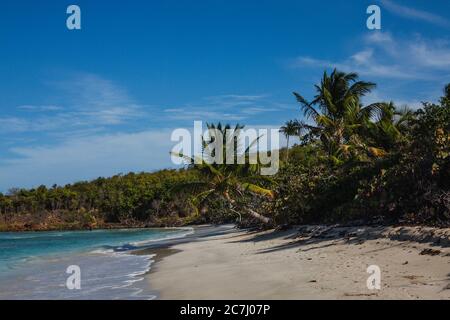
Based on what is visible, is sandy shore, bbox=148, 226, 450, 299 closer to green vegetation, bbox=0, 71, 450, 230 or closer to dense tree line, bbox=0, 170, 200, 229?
green vegetation, bbox=0, 71, 450, 230

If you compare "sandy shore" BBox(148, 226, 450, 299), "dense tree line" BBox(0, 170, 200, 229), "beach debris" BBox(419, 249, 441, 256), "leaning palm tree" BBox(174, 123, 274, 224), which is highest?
"leaning palm tree" BBox(174, 123, 274, 224)

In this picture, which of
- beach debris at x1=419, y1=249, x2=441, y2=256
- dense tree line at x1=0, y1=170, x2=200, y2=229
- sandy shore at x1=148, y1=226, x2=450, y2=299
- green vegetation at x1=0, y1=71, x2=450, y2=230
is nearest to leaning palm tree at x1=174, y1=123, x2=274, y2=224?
green vegetation at x1=0, y1=71, x2=450, y2=230

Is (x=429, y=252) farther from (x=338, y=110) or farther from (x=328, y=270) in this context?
(x=338, y=110)

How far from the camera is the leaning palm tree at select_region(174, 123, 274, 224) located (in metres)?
23.6

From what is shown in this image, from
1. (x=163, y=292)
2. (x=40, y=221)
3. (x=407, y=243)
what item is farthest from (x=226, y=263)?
(x=40, y=221)

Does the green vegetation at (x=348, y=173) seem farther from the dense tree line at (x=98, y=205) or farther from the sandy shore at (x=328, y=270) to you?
the dense tree line at (x=98, y=205)

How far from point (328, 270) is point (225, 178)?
14.5 metres

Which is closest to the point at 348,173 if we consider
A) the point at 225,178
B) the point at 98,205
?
the point at 225,178

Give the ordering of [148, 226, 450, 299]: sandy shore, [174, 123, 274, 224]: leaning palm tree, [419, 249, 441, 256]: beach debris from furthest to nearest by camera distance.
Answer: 1. [174, 123, 274, 224]: leaning palm tree
2. [419, 249, 441, 256]: beach debris
3. [148, 226, 450, 299]: sandy shore

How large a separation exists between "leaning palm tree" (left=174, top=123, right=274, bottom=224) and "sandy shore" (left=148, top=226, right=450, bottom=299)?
866cm

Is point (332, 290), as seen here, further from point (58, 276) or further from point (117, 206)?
point (117, 206)

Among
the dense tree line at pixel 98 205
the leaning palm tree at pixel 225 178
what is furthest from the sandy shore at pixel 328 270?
the dense tree line at pixel 98 205

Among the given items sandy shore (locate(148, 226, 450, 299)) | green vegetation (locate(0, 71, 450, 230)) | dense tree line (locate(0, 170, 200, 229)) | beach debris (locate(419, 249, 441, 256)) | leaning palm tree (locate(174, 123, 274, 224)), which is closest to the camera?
sandy shore (locate(148, 226, 450, 299))

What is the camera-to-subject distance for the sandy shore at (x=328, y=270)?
7457 millimetres
